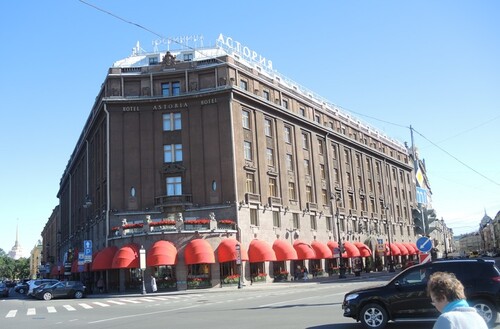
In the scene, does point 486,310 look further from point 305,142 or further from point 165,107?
point 305,142

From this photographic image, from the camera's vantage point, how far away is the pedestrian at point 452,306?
13.6ft

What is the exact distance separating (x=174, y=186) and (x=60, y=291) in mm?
14695

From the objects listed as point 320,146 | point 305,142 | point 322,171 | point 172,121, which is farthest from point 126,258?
point 320,146

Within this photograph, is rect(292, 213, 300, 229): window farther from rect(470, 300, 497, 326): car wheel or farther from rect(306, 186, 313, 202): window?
rect(470, 300, 497, 326): car wheel

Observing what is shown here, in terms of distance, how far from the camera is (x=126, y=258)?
41406mm

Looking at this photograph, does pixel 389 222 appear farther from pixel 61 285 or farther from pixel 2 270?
pixel 2 270

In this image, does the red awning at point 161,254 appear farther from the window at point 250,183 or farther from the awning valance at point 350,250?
the awning valance at point 350,250

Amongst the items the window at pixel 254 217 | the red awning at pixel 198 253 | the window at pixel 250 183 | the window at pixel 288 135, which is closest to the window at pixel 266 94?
the window at pixel 288 135

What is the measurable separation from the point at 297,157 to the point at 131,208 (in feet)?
67.5

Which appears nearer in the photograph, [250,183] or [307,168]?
[250,183]

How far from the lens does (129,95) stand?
161 ft

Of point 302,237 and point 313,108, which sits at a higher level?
point 313,108

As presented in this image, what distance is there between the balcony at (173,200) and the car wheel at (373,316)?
114 ft

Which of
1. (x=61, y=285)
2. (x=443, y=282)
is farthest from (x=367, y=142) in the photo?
(x=443, y=282)
